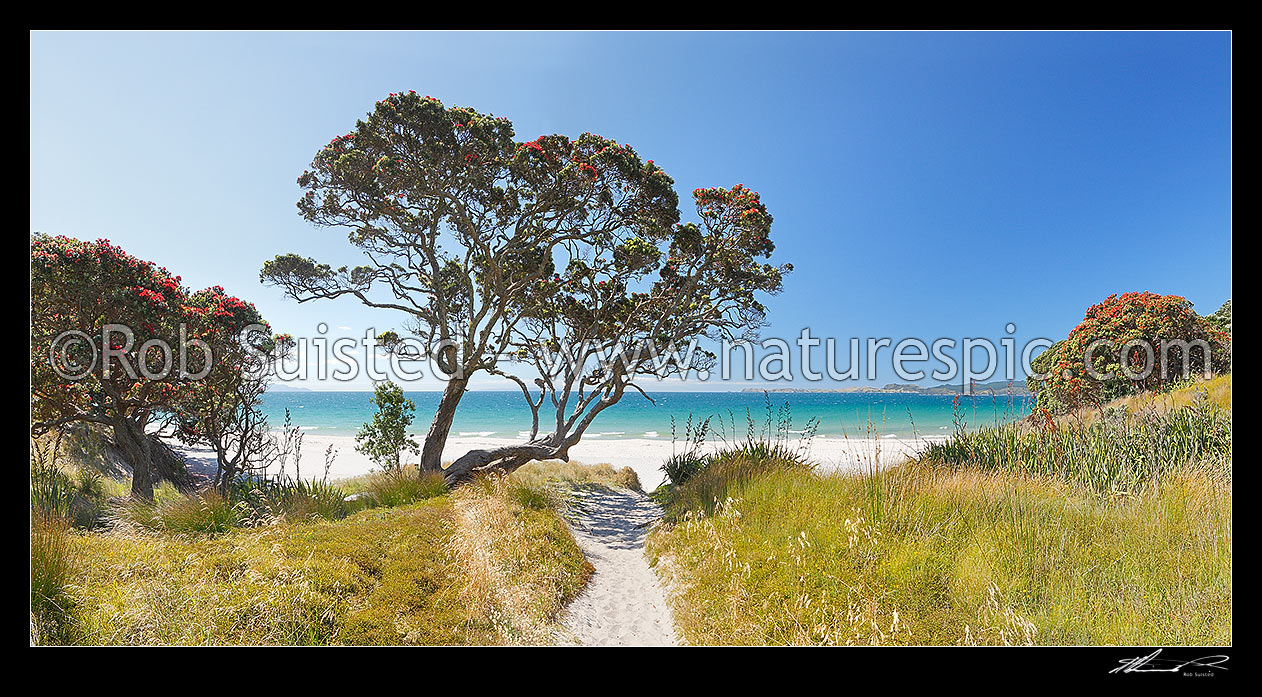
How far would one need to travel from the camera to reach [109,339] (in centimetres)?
656

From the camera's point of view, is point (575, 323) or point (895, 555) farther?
point (575, 323)

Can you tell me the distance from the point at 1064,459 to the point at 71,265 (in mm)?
14471

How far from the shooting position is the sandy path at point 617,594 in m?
3.60

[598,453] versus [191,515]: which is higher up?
[191,515]

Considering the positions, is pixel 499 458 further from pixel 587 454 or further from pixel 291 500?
pixel 587 454

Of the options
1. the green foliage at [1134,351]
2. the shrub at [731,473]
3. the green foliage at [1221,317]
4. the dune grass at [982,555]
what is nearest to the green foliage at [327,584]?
the dune grass at [982,555]

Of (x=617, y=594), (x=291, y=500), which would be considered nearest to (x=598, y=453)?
(x=291, y=500)

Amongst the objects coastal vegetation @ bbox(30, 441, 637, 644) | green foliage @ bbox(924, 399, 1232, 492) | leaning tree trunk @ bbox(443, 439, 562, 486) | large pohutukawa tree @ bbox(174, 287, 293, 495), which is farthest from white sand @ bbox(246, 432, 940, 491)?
coastal vegetation @ bbox(30, 441, 637, 644)
